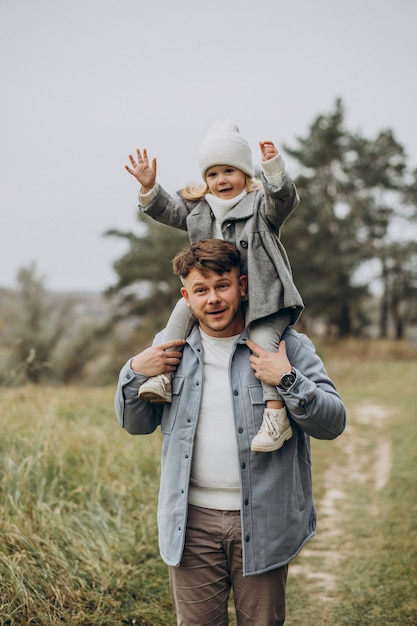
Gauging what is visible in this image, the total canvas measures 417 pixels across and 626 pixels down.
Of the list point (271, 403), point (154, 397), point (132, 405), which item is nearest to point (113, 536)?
point (132, 405)

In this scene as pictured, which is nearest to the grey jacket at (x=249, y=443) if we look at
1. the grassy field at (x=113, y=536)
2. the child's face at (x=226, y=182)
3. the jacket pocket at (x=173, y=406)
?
the jacket pocket at (x=173, y=406)

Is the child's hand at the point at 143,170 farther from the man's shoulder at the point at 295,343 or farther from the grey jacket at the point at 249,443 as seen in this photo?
the man's shoulder at the point at 295,343

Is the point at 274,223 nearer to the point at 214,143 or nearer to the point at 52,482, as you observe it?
the point at 214,143

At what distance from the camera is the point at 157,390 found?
8.89ft

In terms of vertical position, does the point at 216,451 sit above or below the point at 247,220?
below

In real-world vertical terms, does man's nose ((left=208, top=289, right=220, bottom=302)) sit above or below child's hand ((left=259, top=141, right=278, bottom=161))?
below

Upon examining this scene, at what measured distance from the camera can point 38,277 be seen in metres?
19.4

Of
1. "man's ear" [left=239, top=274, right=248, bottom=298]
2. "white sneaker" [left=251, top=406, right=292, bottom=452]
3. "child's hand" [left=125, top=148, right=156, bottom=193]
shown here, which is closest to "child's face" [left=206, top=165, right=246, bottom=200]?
"child's hand" [left=125, top=148, right=156, bottom=193]

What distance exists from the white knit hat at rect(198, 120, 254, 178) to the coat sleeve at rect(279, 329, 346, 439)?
2.74ft

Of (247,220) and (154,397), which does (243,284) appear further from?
(154,397)

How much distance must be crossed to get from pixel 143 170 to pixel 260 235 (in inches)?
24.0

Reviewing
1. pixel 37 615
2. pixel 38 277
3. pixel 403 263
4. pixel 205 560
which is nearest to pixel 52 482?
pixel 37 615

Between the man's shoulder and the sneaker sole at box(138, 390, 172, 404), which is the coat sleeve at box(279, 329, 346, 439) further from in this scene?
the sneaker sole at box(138, 390, 172, 404)

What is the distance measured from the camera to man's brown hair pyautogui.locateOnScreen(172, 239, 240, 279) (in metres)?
2.72
